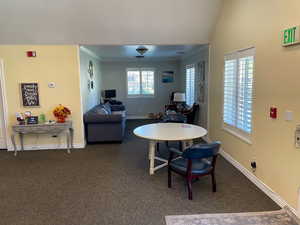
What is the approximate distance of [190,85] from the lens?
7723 mm

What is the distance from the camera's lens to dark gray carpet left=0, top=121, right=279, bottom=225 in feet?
8.92

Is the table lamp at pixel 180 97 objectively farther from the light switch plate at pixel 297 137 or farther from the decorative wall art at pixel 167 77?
the light switch plate at pixel 297 137

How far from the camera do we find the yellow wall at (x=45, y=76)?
16.5ft

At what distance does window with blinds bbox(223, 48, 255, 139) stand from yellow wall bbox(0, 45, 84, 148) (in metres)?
3.21

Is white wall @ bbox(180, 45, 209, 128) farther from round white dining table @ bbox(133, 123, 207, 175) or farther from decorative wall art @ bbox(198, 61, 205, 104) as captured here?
round white dining table @ bbox(133, 123, 207, 175)

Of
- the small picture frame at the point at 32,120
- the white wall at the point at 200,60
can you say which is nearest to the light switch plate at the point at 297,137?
the white wall at the point at 200,60

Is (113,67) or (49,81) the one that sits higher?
(113,67)

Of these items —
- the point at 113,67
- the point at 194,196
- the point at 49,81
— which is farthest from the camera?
the point at 113,67

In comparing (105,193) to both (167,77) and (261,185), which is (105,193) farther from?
(167,77)

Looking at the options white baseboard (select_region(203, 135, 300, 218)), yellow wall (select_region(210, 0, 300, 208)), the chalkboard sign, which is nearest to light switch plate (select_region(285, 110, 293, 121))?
yellow wall (select_region(210, 0, 300, 208))

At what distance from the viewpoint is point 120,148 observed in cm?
542

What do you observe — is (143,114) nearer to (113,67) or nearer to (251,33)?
(113,67)

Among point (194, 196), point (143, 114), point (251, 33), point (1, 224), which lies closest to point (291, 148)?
point (194, 196)

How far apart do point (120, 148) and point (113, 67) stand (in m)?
4.73
